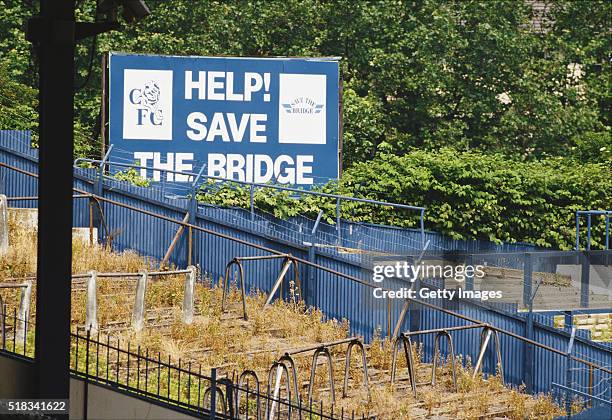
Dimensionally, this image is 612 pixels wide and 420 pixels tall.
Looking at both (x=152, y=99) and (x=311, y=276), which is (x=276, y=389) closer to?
(x=311, y=276)

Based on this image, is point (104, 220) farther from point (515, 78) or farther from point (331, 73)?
point (515, 78)

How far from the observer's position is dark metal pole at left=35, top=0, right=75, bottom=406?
11.3 m

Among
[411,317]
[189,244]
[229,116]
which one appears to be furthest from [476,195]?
[189,244]

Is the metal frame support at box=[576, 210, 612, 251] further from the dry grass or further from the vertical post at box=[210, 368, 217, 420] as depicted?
the vertical post at box=[210, 368, 217, 420]

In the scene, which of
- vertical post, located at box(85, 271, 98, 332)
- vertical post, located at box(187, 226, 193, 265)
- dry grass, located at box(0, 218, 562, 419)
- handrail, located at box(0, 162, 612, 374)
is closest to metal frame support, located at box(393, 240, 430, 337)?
handrail, located at box(0, 162, 612, 374)

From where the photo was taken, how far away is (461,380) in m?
19.1

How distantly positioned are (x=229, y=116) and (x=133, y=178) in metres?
3.66

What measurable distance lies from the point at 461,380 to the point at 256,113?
10.4 m

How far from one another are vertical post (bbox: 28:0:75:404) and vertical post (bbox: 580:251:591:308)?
1386 cm

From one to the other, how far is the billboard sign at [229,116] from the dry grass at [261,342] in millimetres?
6450

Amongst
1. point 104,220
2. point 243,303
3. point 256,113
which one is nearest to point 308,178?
point 256,113

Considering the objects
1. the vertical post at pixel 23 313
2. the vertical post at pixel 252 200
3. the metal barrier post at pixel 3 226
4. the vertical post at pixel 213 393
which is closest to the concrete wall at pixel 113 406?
the vertical post at pixel 213 393

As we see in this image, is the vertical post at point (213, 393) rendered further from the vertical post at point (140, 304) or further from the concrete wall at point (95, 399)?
the vertical post at point (140, 304)

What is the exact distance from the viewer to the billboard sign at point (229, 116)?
A: 27141 millimetres
